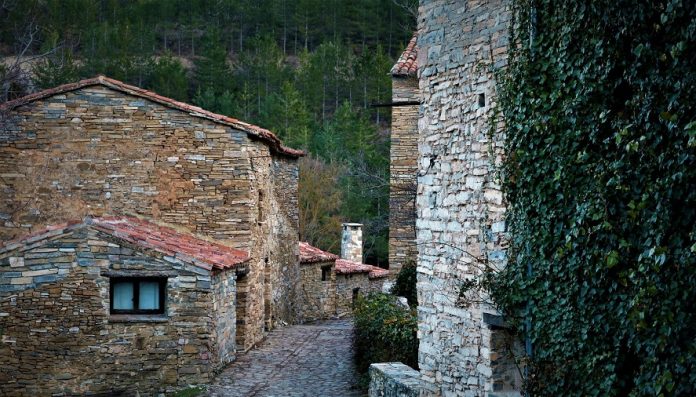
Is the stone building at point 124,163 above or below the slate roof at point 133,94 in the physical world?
below

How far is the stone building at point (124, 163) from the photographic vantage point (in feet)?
54.0

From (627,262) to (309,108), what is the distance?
42.5 metres

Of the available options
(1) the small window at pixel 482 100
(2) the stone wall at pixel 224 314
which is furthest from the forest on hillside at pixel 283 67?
(1) the small window at pixel 482 100

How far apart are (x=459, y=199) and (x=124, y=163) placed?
32.7ft

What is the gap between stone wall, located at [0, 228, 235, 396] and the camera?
13.8 metres

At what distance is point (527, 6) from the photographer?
686cm

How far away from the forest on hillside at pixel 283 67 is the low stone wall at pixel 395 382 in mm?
23766

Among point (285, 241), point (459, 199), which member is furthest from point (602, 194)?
point (285, 241)

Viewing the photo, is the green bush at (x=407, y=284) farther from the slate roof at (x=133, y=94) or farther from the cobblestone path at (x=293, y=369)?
the slate roof at (x=133, y=94)

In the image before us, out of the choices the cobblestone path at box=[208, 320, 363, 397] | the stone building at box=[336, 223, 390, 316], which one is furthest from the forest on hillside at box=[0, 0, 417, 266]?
the cobblestone path at box=[208, 320, 363, 397]

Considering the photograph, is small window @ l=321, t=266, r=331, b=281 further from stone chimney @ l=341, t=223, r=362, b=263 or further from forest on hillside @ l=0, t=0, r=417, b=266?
forest on hillside @ l=0, t=0, r=417, b=266

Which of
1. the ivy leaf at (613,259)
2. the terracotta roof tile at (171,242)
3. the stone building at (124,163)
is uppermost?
the stone building at (124,163)

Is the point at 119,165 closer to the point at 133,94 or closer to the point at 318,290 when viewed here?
the point at 133,94

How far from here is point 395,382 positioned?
971 centimetres
